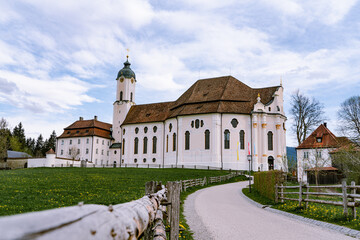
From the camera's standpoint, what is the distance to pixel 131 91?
233 feet

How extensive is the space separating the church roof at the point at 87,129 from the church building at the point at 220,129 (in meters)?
13.9

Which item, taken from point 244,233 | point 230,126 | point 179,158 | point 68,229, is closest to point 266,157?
point 230,126

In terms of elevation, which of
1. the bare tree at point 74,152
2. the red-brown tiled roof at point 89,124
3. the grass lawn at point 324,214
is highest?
the red-brown tiled roof at point 89,124

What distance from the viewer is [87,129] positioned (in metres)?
71.9

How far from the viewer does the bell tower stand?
6888 centimetres

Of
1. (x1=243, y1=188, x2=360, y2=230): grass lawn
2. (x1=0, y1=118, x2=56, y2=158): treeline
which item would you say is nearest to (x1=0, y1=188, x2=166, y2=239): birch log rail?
(x1=243, y1=188, x2=360, y2=230): grass lawn

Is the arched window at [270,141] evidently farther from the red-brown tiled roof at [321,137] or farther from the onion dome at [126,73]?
the onion dome at [126,73]

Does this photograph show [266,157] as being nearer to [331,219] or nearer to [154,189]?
[331,219]

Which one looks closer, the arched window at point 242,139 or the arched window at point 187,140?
the arched window at point 242,139

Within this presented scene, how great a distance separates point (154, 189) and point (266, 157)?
46.2 m

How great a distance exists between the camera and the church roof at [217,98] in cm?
5353

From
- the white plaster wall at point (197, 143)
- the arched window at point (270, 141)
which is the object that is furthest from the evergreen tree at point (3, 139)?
the arched window at point (270, 141)

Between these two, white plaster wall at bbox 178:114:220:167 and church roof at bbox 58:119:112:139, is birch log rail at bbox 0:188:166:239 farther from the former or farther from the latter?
church roof at bbox 58:119:112:139

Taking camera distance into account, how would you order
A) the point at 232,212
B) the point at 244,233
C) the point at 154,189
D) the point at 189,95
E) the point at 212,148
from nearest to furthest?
the point at 154,189 < the point at 244,233 < the point at 232,212 < the point at 212,148 < the point at 189,95
